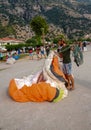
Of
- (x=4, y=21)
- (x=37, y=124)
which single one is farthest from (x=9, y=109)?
(x=4, y=21)

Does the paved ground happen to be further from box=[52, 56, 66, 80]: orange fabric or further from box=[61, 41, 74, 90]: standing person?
box=[52, 56, 66, 80]: orange fabric

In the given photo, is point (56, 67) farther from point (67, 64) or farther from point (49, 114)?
point (49, 114)

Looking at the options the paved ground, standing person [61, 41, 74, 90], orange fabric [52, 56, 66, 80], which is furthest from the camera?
standing person [61, 41, 74, 90]

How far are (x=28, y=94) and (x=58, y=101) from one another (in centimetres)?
98

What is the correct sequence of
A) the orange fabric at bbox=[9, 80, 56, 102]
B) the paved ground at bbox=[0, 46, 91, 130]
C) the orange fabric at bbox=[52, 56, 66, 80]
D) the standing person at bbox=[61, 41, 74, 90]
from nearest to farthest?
1. the paved ground at bbox=[0, 46, 91, 130]
2. the orange fabric at bbox=[9, 80, 56, 102]
3. the orange fabric at bbox=[52, 56, 66, 80]
4. the standing person at bbox=[61, 41, 74, 90]

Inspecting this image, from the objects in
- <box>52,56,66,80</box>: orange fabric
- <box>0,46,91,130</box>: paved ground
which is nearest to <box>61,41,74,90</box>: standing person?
<box>52,56,66,80</box>: orange fabric

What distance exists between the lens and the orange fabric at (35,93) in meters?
8.88

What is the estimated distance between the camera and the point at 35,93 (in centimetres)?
899

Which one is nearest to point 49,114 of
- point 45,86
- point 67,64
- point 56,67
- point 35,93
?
point 35,93

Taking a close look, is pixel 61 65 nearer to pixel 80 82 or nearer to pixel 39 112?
pixel 80 82

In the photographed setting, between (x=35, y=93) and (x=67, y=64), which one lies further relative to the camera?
(x=67, y=64)

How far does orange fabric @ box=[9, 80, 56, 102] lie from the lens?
29.1 feet

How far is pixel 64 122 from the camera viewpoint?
6715 mm

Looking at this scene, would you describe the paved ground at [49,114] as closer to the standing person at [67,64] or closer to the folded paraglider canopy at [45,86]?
the folded paraglider canopy at [45,86]
